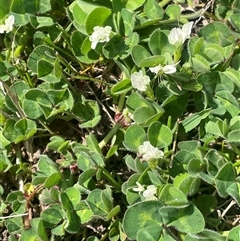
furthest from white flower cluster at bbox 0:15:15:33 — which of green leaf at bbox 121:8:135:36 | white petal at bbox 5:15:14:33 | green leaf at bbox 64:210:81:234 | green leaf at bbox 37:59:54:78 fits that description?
green leaf at bbox 64:210:81:234

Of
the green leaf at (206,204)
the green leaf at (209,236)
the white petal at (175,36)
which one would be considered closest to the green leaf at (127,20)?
the white petal at (175,36)

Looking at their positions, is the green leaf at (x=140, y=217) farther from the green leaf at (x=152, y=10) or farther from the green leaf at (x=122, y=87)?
the green leaf at (x=152, y=10)

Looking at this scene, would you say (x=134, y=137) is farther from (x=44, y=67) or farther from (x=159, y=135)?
(x=44, y=67)

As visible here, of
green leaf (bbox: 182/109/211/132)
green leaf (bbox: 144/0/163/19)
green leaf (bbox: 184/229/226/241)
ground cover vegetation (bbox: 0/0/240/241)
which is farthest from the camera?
green leaf (bbox: 144/0/163/19)

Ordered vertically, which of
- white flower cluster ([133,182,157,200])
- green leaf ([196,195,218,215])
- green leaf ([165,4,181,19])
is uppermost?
green leaf ([165,4,181,19])

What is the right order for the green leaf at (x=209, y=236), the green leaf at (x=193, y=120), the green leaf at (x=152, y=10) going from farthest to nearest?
the green leaf at (x=152, y=10)
the green leaf at (x=193, y=120)
the green leaf at (x=209, y=236)

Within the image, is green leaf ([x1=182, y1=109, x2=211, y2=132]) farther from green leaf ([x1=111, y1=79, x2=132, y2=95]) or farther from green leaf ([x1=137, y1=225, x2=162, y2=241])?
green leaf ([x1=137, y1=225, x2=162, y2=241])
